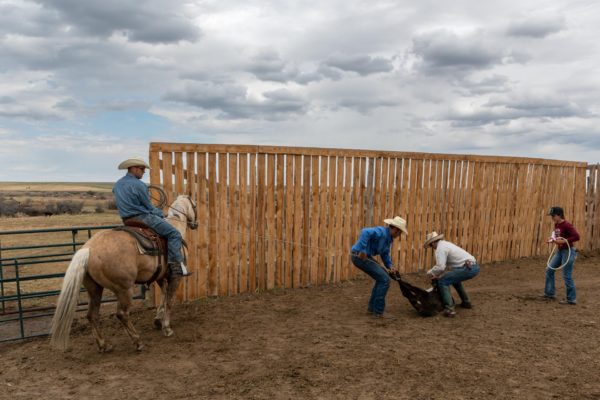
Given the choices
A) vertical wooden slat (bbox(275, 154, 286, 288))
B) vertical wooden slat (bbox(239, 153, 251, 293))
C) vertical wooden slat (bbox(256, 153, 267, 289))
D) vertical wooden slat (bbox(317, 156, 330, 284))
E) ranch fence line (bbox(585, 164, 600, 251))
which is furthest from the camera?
ranch fence line (bbox(585, 164, 600, 251))

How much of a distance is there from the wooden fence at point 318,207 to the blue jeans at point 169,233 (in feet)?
4.94

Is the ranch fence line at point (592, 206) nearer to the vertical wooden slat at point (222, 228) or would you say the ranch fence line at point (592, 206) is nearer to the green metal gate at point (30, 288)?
the vertical wooden slat at point (222, 228)

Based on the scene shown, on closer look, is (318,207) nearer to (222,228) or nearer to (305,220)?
(305,220)

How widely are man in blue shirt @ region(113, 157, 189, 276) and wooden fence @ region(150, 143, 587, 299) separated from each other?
1.42m

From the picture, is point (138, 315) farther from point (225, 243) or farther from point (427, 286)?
point (427, 286)

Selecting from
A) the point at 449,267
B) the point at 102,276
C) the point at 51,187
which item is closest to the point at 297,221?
the point at 449,267

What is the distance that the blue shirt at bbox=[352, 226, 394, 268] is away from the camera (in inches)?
270

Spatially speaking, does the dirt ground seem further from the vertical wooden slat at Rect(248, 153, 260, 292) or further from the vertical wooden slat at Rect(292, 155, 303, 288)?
the vertical wooden slat at Rect(292, 155, 303, 288)

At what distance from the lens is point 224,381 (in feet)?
16.1

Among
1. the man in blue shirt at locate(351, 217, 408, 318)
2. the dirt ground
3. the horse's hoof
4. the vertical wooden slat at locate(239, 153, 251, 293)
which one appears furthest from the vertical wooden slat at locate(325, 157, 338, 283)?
the horse's hoof

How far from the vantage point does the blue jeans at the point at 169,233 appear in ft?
20.0

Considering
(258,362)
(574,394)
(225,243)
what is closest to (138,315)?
(225,243)

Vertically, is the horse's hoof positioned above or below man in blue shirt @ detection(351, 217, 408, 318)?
below

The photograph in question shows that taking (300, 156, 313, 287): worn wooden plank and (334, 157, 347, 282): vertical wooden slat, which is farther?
(334, 157, 347, 282): vertical wooden slat
